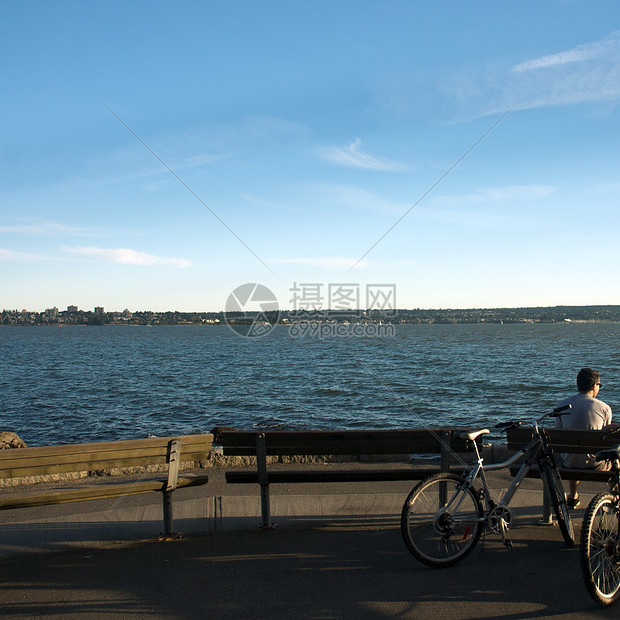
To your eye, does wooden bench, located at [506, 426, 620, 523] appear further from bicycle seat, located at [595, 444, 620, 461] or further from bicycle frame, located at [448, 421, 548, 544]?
bicycle seat, located at [595, 444, 620, 461]

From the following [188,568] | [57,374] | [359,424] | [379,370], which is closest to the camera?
[188,568]

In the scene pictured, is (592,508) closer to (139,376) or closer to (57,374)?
(139,376)

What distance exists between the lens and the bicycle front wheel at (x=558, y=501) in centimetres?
531

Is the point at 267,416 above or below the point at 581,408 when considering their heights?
below

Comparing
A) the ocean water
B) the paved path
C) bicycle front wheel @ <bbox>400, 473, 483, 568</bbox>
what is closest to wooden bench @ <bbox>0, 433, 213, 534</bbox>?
the paved path

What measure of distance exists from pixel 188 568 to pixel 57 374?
50.6m

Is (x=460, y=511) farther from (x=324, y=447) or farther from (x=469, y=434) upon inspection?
(x=324, y=447)

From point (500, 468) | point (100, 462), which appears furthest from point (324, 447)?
point (100, 462)

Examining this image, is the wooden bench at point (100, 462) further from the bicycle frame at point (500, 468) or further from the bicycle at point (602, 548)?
the bicycle at point (602, 548)

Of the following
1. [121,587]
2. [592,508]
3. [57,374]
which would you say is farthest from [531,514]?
[57,374]

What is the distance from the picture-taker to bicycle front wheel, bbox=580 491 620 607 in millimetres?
4285

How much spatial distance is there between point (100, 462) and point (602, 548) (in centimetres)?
430

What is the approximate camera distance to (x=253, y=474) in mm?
6109

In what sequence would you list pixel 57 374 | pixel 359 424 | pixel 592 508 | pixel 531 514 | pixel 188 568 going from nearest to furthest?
pixel 592 508 < pixel 188 568 < pixel 531 514 < pixel 359 424 < pixel 57 374
